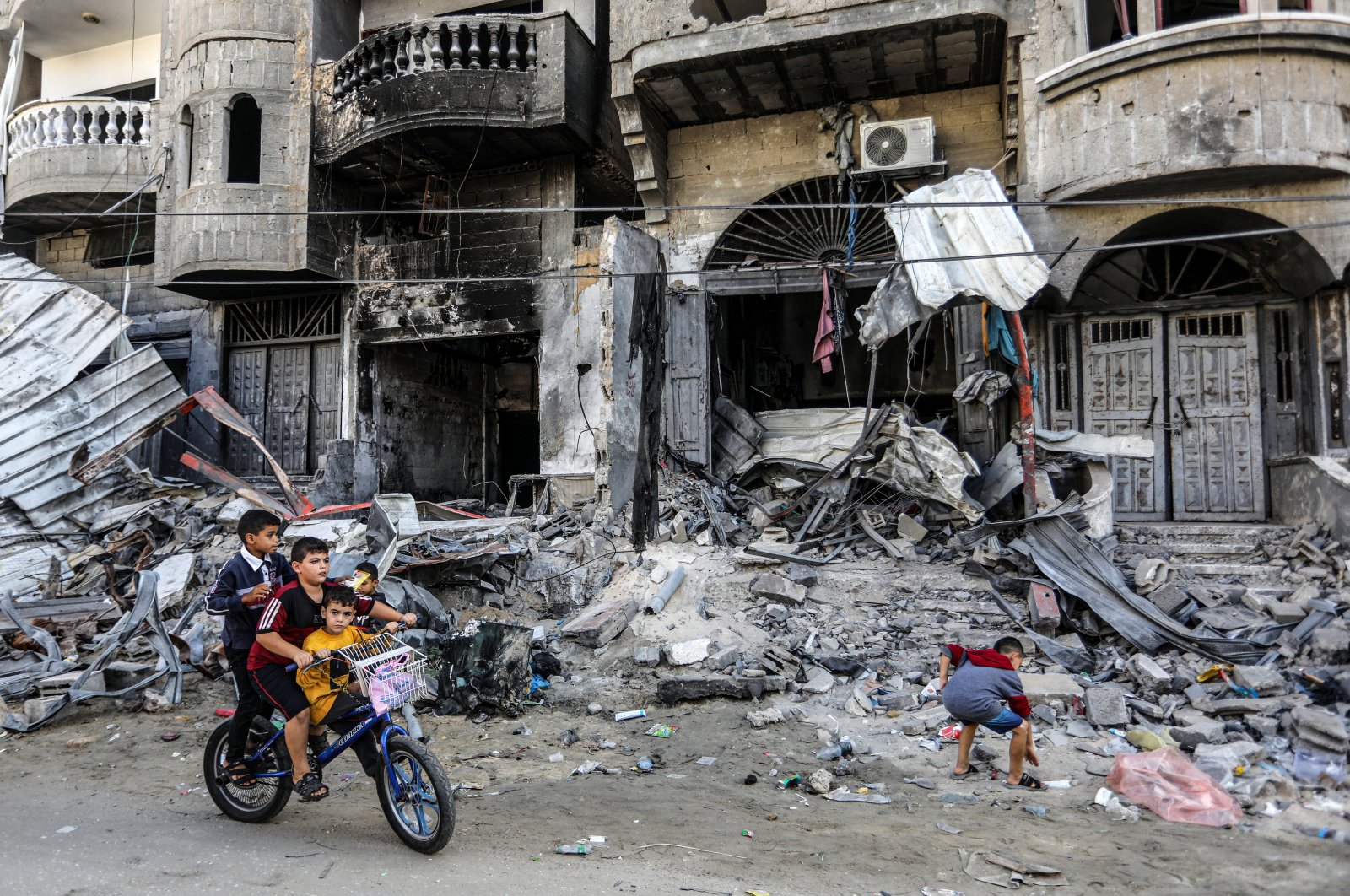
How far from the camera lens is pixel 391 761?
392 centimetres

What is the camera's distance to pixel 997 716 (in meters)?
5.05

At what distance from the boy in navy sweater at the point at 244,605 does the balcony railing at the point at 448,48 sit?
9.32m

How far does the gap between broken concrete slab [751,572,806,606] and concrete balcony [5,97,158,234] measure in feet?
41.8

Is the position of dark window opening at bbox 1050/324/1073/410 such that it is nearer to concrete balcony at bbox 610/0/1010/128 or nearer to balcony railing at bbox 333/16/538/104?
concrete balcony at bbox 610/0/1010/128

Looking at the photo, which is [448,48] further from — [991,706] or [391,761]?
[991,706]

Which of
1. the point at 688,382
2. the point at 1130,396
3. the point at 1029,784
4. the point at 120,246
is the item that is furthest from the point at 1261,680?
the point at 120,246

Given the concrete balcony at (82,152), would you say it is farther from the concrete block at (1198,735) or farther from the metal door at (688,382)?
the concrete block at (1198,735)

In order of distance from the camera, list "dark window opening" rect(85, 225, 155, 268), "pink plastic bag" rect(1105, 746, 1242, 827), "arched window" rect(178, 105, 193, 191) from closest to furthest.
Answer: "pink plastic bag" rect(1105, 746, 1242, 827) → "arched window" rect(178, 105, 193, 191) → "dark window opening" rect(85, 225, 155, 268)

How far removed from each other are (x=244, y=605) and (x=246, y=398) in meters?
11.7

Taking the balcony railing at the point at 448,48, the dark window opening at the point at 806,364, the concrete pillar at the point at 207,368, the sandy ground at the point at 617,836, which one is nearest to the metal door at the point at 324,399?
the concrete pillar at the point at 207,368

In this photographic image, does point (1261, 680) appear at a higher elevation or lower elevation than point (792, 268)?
lower

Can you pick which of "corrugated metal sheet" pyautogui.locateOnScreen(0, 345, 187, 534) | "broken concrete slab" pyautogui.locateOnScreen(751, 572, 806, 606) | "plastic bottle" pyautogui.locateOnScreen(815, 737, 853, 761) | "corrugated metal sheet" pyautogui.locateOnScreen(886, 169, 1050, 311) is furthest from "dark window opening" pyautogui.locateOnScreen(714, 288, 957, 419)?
"corrugated metal sheet" pyautogui.locateOnScreen(0, 345, 187, 534)

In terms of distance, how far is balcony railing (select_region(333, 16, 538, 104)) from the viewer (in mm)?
11859

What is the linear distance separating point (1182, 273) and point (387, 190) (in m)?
11.9
